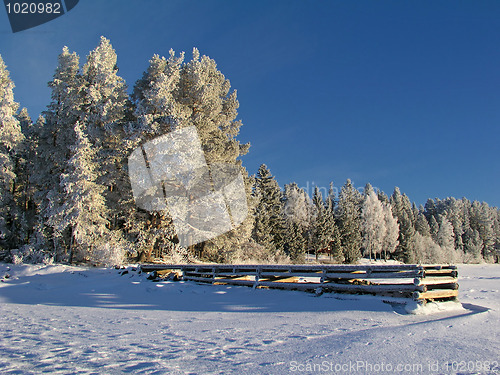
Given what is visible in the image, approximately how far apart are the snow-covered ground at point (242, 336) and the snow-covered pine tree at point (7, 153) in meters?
15.7

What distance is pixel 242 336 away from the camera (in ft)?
17.5

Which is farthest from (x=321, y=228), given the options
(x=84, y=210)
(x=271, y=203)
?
(x=84, y=210)

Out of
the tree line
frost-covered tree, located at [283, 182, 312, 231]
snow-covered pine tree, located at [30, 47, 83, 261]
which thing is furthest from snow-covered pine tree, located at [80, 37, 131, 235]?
frost-covered tree, located at [283, 182, 312, 231]

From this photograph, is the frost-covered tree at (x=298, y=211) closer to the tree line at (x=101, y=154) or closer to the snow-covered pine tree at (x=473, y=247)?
the tree line at (x=101, y=154)

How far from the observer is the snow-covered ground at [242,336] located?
3756 mm

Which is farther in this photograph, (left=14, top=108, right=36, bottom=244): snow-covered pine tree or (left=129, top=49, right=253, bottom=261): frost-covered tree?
(left=14, top=108, right=36, bottom=244): snow-covered pine tree

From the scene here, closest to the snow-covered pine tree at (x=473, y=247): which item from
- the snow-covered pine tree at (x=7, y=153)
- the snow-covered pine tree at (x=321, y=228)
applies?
the snow-covered pine tree at (x=321, y=228)

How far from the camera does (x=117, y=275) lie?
14406mm

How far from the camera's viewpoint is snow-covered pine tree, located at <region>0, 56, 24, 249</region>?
22297 millimetres

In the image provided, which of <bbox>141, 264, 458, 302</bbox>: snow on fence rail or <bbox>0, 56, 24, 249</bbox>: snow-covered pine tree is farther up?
<bbox>0, 56, 24, 249</bbox>: snow-covered pine tree

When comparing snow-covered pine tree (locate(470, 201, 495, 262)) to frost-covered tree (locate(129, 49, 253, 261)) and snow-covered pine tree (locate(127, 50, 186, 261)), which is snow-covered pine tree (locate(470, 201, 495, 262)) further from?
snow-covered pine tree (locate(127, 50, 186, 261))

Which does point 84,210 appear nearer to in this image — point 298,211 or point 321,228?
point 298,211

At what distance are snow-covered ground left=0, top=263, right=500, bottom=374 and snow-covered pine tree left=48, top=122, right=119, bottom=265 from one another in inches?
383

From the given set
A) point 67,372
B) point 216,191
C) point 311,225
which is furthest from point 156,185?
point 311,225
